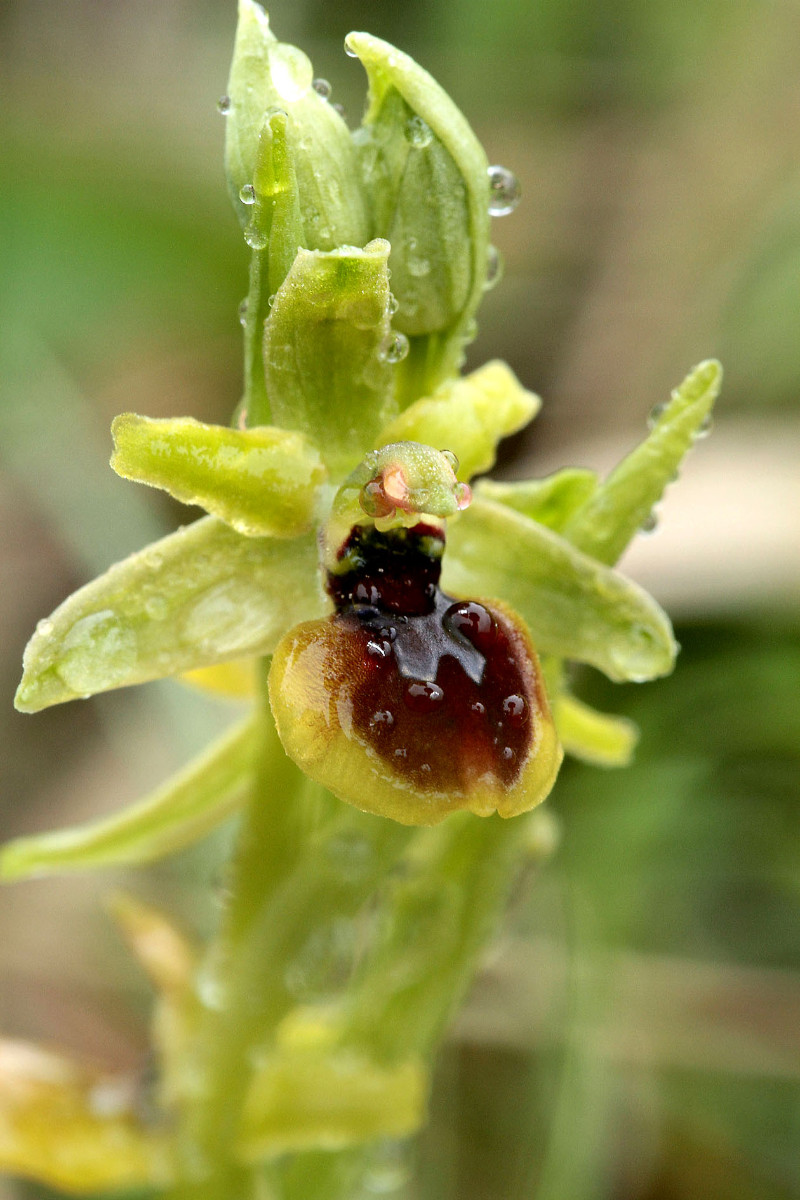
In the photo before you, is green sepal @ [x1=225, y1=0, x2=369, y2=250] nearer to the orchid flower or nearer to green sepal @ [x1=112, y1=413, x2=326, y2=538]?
the orchid flower

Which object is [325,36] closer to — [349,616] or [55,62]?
[55,62]

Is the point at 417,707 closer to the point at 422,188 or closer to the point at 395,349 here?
the point at 395,349

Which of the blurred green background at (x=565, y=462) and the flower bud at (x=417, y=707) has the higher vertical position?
the flower bud at (x=417, y=707)

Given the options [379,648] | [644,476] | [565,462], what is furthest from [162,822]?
[565,462]

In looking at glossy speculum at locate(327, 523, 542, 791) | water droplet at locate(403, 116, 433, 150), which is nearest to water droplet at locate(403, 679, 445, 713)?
glossy speculum at locate(327, 523, 542, 791)

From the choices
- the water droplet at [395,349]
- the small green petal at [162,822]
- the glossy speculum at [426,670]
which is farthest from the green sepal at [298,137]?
the small green petal at [162,822]

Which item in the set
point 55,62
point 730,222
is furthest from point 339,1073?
point 55,62

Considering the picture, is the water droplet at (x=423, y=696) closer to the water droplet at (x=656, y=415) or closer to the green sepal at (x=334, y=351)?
the green sepal at (x=334, y=351)
